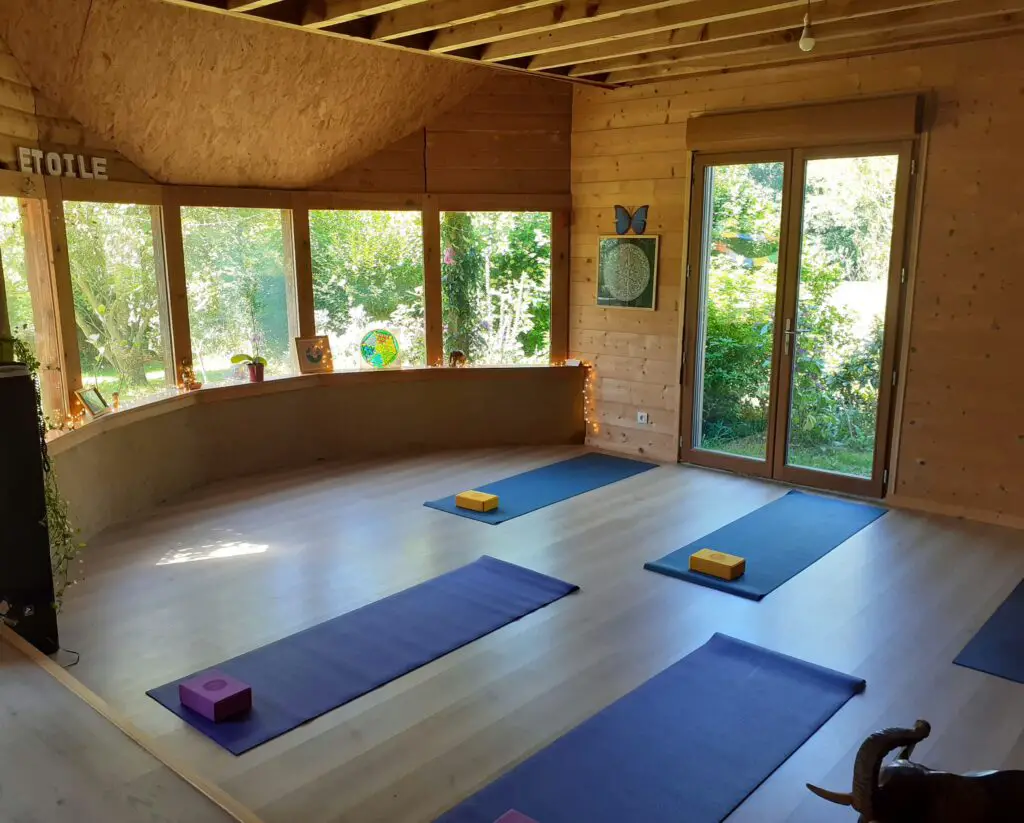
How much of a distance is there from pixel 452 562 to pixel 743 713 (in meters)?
1.92

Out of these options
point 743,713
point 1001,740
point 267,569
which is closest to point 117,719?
point 267,569

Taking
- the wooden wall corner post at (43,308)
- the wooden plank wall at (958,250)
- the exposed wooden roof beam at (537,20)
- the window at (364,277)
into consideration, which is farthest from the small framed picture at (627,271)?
the wooden wall corner post at (43,308)

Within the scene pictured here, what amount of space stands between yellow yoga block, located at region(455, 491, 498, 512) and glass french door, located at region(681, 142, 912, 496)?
1.98 m

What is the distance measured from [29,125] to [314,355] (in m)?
2.57

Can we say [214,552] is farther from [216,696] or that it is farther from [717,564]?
[717,564]

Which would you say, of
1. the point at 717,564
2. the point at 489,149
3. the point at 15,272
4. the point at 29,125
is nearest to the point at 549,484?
the point at 717,564

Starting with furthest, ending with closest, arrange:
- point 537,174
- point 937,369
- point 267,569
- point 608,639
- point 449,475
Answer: point 537,174 → point 449,475 → point 937,369 → point 267,569 → point 608,639

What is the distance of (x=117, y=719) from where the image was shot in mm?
2793

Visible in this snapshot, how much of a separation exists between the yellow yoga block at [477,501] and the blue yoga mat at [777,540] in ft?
4.05

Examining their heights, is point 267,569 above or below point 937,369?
below

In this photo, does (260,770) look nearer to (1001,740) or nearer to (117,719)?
(117,719)

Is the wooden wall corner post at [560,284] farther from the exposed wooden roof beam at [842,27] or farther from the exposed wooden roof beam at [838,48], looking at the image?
the exposed wooden roof beam at [842,27]

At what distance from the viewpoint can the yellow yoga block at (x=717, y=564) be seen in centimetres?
435

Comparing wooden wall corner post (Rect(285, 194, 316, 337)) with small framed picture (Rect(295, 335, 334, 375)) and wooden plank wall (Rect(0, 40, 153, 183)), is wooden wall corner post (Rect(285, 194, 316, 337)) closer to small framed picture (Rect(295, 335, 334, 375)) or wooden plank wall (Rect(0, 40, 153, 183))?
small framed picture (Rect(295, 335, 334, 375))
